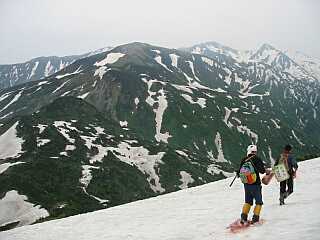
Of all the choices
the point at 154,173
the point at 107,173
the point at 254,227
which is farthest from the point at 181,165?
the point at 254,227

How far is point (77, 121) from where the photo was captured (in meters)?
147

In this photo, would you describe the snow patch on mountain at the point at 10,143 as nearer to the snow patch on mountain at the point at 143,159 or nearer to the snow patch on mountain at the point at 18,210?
the snow patch on mountain at the point at 143,159

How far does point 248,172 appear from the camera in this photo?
14719 millimetres

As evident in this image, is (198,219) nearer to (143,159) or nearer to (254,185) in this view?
(254,185)

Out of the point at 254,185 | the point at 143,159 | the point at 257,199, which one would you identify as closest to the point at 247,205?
the point at 257,199

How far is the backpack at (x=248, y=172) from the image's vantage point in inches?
579

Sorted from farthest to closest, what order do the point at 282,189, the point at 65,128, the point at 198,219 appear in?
the point at 65,128 → the point at 198,219 → the point at 282,189

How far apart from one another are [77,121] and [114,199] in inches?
2351

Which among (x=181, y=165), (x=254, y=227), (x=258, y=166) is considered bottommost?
(x=181, y=165)

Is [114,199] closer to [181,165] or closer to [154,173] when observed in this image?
[154,173]

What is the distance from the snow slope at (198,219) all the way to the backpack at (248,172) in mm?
1677

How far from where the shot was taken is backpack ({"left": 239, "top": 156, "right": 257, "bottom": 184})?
14.7 metres

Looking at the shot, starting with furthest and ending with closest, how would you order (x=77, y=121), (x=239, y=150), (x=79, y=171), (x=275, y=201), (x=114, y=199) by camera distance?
(x=239, y=150) < (x=77, y=121) < (x=79, y=171) < (x=114, y=199) < (x=275, y=201)

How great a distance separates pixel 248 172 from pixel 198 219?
5511mm
